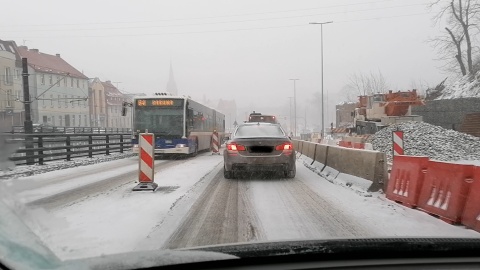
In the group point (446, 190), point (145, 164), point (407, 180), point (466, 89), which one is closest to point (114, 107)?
point (466, 89)

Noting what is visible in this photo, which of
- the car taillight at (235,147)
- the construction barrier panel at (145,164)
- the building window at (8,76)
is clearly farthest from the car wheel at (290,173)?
the building window at (8,76)

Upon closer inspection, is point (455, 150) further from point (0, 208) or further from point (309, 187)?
point (0, 208)

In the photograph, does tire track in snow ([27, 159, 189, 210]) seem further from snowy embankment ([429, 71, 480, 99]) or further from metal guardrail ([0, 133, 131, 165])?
snowy embankment ([429, 71, 480, 99])

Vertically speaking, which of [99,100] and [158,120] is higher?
[99,100]

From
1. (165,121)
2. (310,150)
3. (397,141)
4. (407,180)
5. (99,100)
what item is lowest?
(310,150)

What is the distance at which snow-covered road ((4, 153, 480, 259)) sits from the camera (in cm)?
493

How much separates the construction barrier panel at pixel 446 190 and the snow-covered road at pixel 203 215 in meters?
0.18

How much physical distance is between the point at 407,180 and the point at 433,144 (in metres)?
15.1

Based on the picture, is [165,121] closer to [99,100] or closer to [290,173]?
[290,173]

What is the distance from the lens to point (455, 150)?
20.5m

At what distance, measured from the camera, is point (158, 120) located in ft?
67.3

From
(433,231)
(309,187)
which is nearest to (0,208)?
(433,231)

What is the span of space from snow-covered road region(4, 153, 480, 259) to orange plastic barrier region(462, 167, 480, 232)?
0.18m

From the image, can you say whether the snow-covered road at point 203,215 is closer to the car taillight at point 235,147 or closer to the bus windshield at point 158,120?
the car taillight at point 235,147
